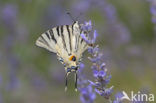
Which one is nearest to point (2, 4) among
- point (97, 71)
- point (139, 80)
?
point (139, 80)

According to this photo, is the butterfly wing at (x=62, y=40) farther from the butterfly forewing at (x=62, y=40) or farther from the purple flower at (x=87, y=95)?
the purple flower at (x=87, y=95)

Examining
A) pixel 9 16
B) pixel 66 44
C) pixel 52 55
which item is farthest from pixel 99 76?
pixel 52 55

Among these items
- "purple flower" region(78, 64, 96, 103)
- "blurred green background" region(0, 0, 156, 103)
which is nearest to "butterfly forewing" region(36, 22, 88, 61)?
"purple flower" region(78, 64, 96, 103)

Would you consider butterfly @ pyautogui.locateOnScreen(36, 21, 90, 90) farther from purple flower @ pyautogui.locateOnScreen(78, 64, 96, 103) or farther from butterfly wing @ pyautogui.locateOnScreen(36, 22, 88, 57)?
purple flower @ pyautogui.locateOnScreen(78, 64, 96, 103)

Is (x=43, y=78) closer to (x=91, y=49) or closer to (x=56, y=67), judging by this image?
(x=56, y=67)

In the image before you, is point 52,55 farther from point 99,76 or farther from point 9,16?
point 99,76

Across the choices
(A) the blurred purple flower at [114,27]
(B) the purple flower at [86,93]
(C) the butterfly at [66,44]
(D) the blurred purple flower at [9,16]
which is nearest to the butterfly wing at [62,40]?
(C) the butterfly at [66,44]
